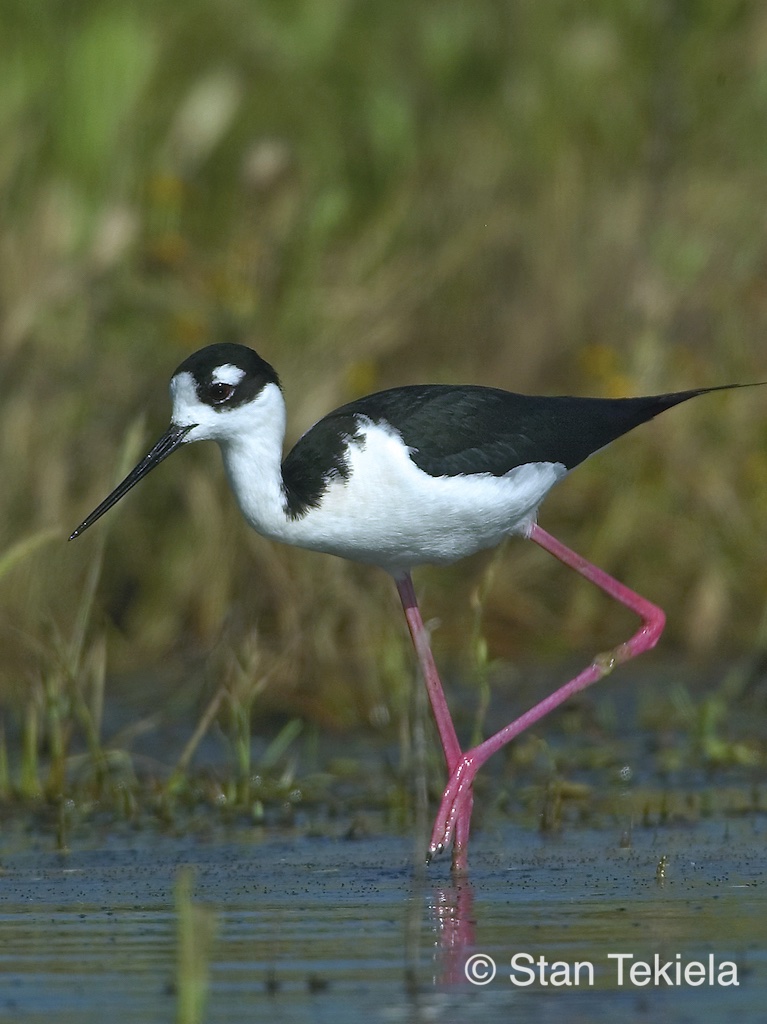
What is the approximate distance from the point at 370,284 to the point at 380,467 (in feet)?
9.55

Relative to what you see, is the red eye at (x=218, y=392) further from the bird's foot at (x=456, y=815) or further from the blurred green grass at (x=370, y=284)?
the bird's foot at (x=456, y=815)

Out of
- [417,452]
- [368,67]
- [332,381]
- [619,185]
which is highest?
[368,67]

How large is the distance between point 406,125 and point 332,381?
8.33ft

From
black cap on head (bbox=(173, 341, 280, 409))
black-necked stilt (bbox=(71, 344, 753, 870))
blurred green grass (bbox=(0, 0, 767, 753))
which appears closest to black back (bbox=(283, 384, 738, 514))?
black-necked stilt (bbox=(71, 344, 753, 870))

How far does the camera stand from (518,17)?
10.3m

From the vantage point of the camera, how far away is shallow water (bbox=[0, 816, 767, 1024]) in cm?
336

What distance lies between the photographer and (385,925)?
3.99 m

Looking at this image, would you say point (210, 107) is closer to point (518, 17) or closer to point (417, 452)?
point (518, 17)

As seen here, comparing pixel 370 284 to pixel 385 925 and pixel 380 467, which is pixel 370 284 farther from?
pixel 385 925

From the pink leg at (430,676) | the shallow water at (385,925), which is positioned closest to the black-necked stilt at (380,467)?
the pink leg at (430,676)

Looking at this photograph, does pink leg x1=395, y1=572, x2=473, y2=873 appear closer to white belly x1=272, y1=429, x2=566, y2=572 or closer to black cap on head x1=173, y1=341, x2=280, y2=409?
white belly x1=272, y1=429, x2=566, y2=572

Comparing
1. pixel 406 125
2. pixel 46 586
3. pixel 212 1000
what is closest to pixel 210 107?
pixel 406 125

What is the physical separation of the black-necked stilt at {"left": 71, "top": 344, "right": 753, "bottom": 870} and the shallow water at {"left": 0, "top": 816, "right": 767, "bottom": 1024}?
1.04 ft

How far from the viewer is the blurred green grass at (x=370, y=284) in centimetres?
689
